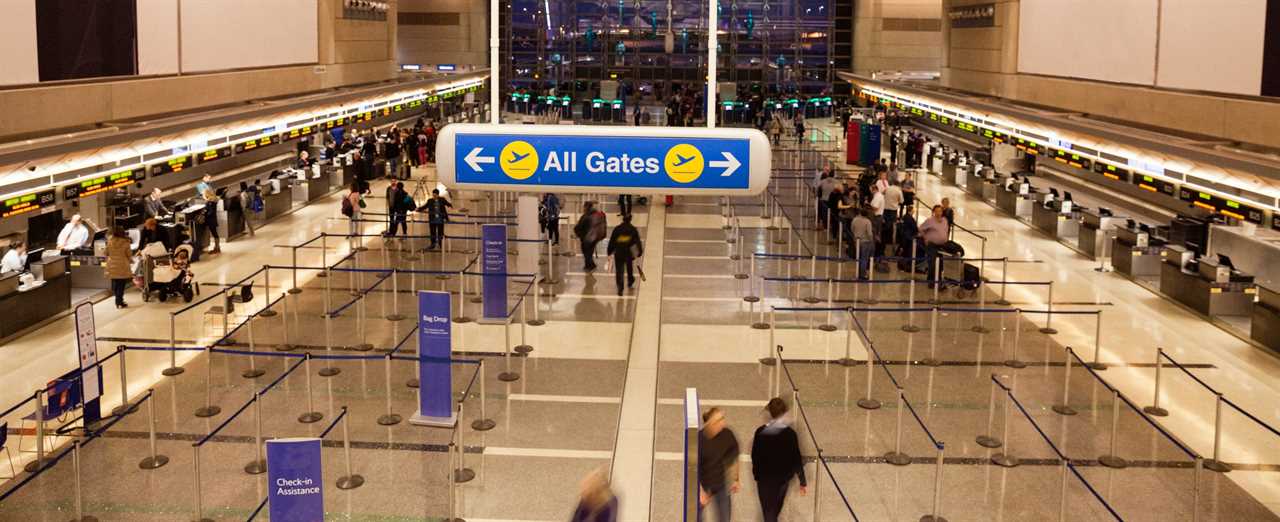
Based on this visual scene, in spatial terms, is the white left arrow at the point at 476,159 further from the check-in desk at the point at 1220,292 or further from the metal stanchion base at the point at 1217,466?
the check-in desk at the point at 1220,292

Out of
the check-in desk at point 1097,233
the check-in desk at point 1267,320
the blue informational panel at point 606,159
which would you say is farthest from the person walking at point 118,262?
the check-in desk at point 1097,233

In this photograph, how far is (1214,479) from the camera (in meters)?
9.40

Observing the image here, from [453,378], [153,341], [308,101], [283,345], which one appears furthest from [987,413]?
[308,101]

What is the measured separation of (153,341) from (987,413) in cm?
963

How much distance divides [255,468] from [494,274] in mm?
5548

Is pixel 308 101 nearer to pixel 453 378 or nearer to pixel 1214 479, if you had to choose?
pixel 453 378

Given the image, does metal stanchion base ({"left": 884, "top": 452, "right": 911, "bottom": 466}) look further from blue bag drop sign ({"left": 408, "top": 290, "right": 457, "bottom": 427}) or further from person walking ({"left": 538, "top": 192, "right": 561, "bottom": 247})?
person walking ({"left": 538, "top": 192, "right": 561, "bottom": 247})

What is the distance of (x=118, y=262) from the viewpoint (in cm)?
1510

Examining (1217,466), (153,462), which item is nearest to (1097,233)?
(1217,466)

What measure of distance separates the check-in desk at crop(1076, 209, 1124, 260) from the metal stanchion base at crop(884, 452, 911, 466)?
36.6 ft

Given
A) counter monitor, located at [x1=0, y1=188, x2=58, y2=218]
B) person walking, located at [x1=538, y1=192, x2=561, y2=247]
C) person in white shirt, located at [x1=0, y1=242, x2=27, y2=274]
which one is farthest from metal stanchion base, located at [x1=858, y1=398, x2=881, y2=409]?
counter monitor, located at [x1=0, y1=188, x2=58, y2=218]

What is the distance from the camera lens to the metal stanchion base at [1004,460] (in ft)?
31.7

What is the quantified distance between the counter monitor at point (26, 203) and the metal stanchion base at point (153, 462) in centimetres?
690

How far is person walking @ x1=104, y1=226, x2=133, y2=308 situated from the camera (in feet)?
49.3
